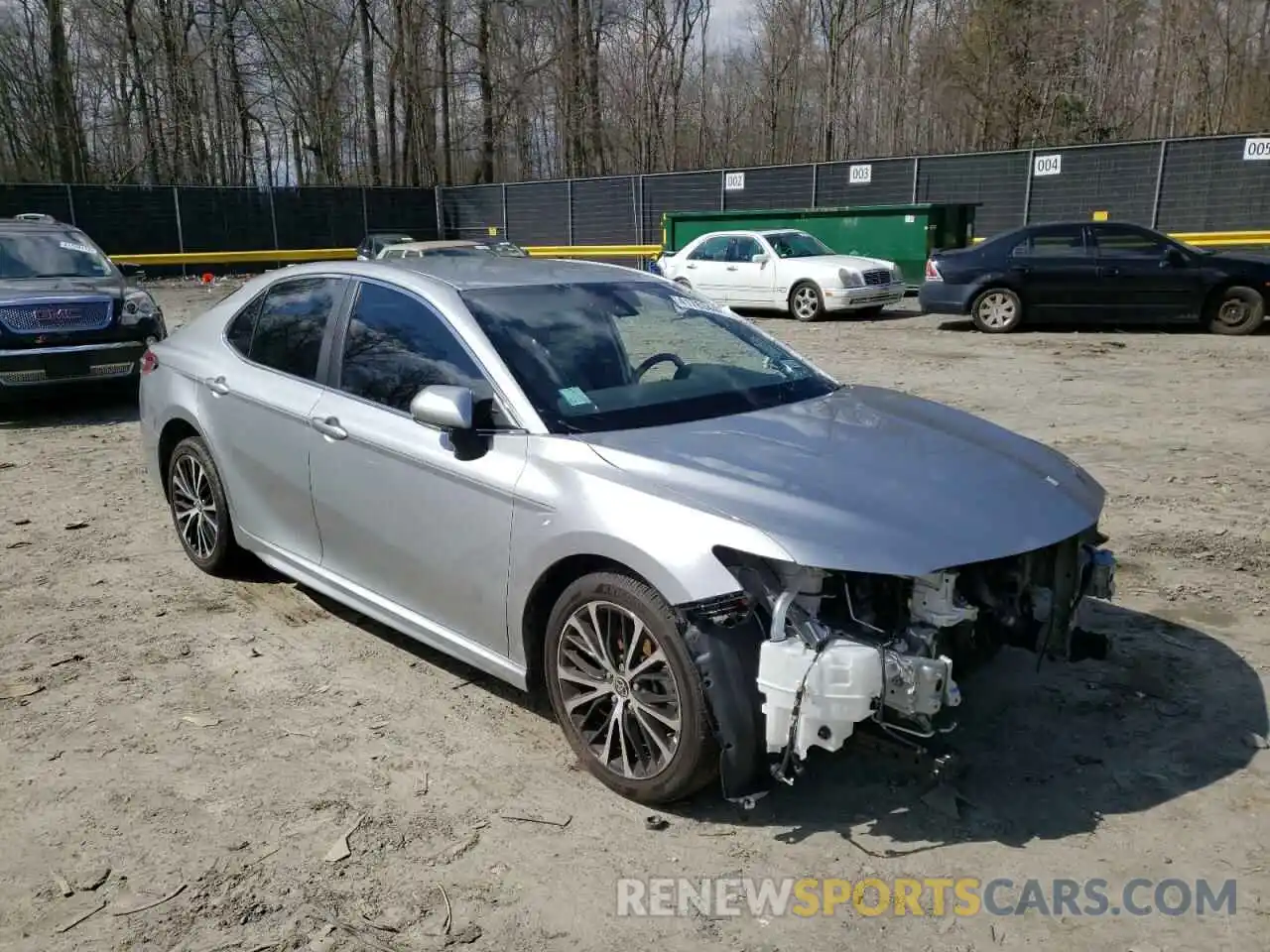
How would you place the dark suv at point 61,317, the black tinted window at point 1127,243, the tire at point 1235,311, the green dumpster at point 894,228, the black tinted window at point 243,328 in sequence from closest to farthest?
1. the black tinted window at point 243,328
2. the dark suv at point 61,317
3. the tire at point 1235,311
4. the black tinted window at point 1127,243
5. the green dumpster at point 894,228

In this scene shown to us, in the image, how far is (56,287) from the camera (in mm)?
9906

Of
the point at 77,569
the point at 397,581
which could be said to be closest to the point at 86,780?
the point at 397,581

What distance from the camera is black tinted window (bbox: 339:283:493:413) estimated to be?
13.1 ft

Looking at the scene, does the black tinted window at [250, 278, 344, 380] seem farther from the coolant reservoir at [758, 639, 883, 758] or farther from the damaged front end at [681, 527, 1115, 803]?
the coolant reservoir at [758, 639, 883, 758]

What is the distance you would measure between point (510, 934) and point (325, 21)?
1637 inches

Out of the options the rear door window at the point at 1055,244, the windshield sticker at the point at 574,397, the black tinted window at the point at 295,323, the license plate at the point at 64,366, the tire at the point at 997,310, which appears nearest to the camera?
the windshield sticker at the point at 574,397

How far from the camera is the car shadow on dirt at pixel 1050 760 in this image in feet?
10.8

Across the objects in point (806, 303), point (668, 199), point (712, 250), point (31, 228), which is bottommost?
point (806, 303)

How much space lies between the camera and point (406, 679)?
4355mm

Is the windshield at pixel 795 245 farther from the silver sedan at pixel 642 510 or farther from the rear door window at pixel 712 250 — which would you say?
the silver sedan at pixel 642 510

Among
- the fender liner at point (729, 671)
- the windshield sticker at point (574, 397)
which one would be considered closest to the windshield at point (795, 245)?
the windshield sticker at point (574, 397)

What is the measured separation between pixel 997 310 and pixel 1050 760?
494 inches

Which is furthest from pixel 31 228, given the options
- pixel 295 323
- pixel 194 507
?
pixel 295 323

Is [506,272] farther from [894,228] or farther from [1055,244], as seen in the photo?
[894,228]
